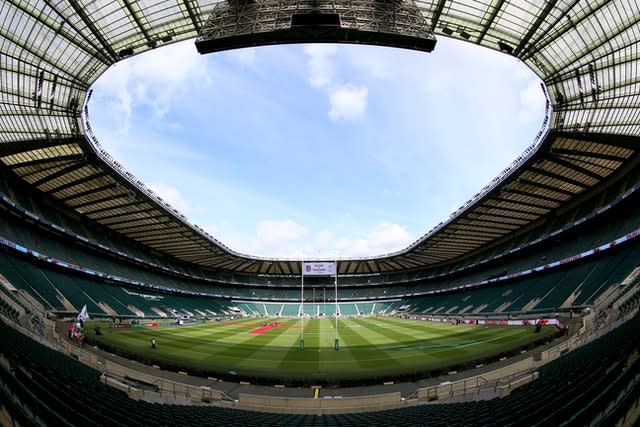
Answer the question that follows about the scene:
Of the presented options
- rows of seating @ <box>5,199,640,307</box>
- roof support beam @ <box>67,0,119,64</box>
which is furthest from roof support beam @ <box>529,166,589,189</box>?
roof support beam @ <box>67,0,119,64</box>

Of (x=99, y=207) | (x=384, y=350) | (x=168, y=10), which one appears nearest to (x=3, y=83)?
(x=168, y=10)

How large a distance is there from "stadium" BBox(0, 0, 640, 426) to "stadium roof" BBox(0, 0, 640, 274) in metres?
0.15

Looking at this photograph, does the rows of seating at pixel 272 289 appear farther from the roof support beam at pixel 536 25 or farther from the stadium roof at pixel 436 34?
the roof support beam at pixel 536 25

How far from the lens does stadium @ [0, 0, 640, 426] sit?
37.1 feet

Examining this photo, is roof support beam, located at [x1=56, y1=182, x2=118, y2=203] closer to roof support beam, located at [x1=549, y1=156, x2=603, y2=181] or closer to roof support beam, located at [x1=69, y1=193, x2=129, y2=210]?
roof support beam, located at [x1=69, y1=193, x2=129, y2=210]

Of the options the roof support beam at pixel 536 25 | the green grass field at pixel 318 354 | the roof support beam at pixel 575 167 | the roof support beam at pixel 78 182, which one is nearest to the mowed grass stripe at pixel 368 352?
the green grass field at pixel 318 354

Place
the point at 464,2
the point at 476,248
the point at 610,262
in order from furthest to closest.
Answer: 1. the point at 476,248
2. the point at 610,262
3. the point at 464,2

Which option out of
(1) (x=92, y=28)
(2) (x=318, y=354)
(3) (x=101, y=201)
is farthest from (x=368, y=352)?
(3) (x=101, y=201)

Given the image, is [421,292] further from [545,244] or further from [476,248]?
[545,244]

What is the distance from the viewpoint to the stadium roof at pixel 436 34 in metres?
22.4

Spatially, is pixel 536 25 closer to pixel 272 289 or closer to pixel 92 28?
pixel 92 28

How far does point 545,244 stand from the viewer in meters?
57.2

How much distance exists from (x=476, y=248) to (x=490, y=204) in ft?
113

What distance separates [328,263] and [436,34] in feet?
81.5
